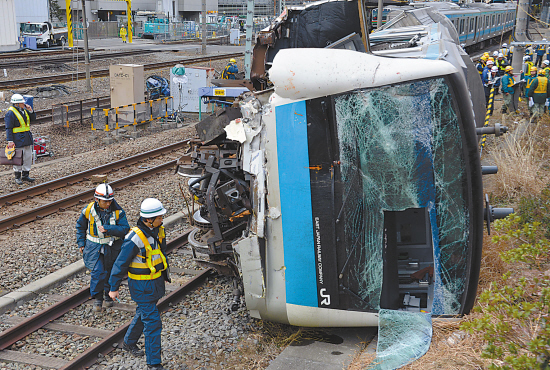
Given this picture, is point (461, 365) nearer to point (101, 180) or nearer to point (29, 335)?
point (29, 335)

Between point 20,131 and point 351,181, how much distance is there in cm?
968

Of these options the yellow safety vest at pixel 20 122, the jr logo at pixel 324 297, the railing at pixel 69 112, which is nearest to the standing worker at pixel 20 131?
the yellow safety vest at pixel 20 122

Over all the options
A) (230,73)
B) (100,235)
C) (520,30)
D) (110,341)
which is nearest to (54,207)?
(100,235)

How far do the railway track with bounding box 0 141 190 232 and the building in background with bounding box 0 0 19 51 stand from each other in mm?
29827

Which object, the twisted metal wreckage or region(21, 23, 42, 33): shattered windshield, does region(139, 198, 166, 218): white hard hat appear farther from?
region(21, 23, 42, 33): shattered windshield

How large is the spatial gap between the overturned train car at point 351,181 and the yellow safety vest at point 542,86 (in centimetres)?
1065

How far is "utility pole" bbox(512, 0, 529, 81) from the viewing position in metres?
15.0

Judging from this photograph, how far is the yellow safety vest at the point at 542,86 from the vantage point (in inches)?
577

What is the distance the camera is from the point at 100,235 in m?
6.98

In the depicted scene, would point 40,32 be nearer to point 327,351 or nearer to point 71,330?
point 71,330

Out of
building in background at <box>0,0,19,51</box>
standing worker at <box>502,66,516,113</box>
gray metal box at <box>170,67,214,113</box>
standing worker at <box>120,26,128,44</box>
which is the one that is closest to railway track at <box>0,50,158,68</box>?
building in background at <box>0,0,19,51</box>

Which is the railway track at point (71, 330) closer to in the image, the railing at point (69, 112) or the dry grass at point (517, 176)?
the dry grass at point (517, 176)

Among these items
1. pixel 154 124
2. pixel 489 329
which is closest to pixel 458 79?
pixel 489 329

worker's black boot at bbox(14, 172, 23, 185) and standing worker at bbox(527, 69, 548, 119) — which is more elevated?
standing worker at bbox(527, 69, 548, 119)
